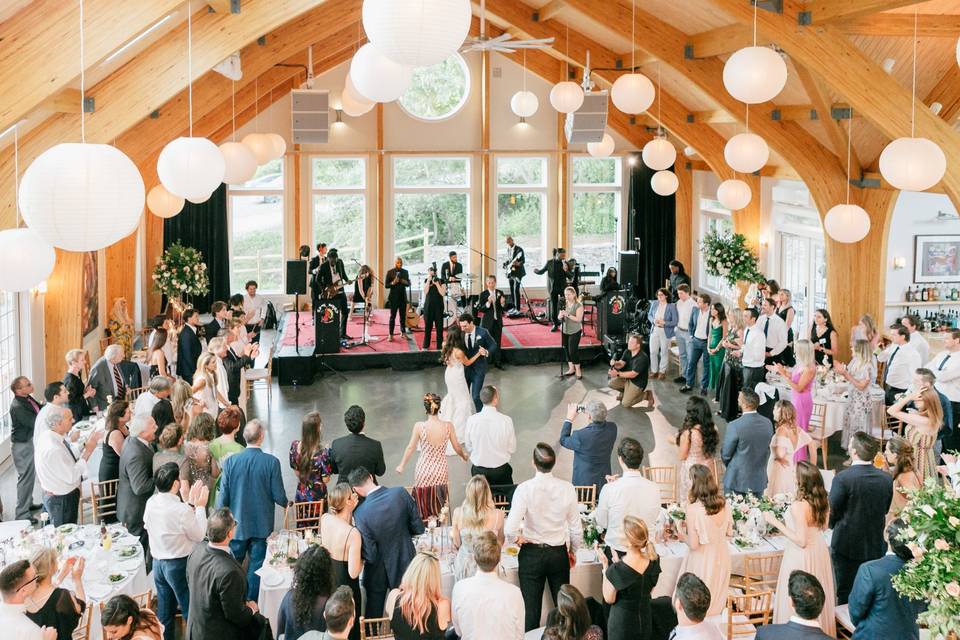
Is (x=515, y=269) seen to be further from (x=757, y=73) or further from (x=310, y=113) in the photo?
(x=757, y=73)

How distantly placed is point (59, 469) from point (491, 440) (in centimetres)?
299

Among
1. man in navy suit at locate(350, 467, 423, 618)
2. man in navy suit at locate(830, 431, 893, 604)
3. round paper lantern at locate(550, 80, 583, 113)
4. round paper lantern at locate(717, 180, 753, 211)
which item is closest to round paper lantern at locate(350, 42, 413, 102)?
man in navy suit at locate(350, 467, 423, 618)

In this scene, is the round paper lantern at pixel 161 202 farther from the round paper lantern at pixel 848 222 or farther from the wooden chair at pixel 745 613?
the wooden chair at pixel 745 613

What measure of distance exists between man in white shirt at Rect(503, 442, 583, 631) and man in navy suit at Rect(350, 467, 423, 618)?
593 millimetres

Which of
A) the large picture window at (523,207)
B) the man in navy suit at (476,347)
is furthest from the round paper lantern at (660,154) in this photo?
the large picture window at (523,207)

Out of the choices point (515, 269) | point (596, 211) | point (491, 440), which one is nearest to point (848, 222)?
point (491, 440)

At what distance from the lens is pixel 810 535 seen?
534 cm

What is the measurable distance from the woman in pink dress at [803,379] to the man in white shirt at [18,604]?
20.9 ft

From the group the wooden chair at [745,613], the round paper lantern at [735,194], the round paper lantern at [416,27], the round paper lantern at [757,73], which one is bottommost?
the wooden chair at [745,613]

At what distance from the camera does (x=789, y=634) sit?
4.15 m

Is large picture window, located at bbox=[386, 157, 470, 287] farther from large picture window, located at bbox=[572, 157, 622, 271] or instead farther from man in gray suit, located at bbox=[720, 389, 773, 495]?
man in gray suit, located at bbox=[720, 389, 773, 495]

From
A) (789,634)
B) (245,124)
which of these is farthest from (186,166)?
(245,124)

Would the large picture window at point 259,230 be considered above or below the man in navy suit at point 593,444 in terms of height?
above

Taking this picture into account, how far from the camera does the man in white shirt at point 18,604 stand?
13.5 feet
